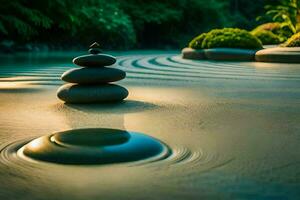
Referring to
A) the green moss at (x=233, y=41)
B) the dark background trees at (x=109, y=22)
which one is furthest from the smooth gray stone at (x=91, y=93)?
the dark background trees at (x=109, y=22)

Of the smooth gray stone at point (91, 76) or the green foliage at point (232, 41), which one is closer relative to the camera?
the smooth gray stone at point (91, 76)

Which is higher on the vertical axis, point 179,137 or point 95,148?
point 95,148

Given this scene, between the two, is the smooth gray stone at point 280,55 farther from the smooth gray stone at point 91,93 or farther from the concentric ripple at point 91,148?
the concentric ripple at point 91,148

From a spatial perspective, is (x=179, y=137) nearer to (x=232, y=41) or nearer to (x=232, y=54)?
(x=232, y=54)

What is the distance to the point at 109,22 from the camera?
22.5 meters

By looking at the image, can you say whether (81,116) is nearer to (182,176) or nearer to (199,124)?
(199,124)

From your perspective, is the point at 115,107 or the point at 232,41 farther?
the point at 232,41

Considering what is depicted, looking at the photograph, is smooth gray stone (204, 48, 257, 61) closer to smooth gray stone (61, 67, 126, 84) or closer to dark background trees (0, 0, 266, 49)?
dark background trees (0, 0, 266, 49)

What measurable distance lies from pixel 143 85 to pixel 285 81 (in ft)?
8.90

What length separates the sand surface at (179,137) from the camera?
3.13m

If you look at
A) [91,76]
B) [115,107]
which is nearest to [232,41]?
[91,76]

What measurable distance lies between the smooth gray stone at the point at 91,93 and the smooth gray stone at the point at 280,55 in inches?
344

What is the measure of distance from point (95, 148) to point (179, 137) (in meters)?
1.08

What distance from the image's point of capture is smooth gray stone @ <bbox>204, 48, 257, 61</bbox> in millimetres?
15459
